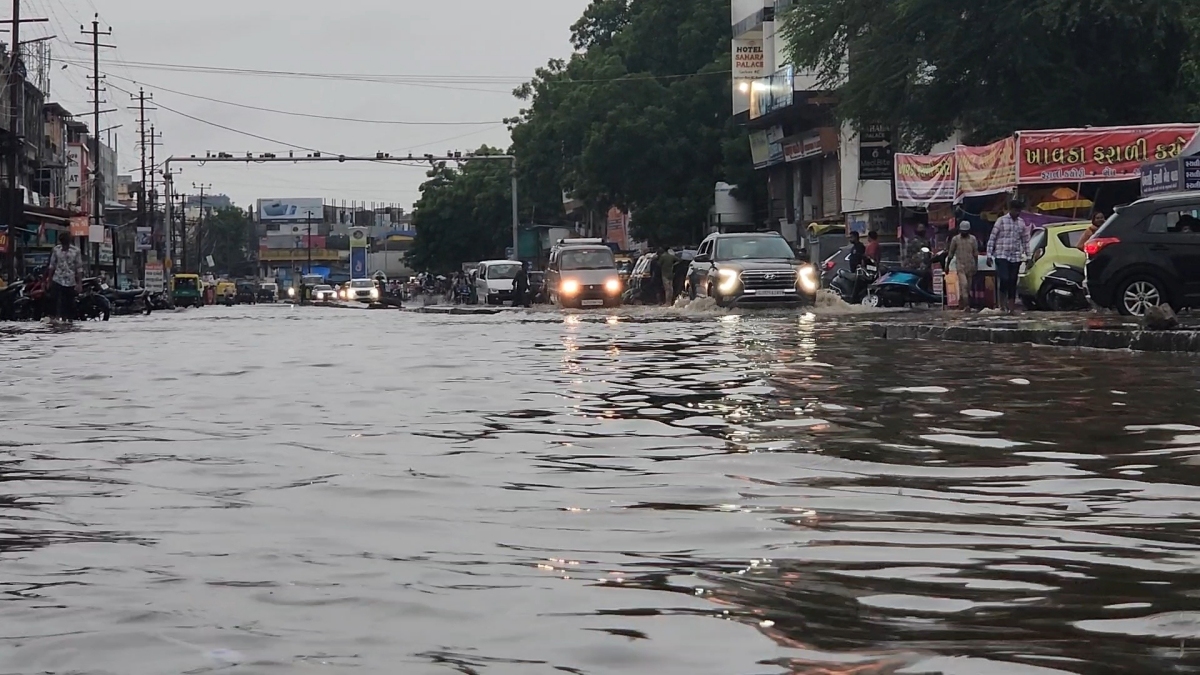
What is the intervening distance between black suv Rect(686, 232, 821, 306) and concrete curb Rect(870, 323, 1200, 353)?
998 cm

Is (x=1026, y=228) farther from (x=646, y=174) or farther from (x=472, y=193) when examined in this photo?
(x=472, y=193)

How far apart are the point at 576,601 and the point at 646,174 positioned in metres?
63.2

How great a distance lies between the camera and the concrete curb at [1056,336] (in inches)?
639

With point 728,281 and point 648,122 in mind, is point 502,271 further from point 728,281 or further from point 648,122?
point 728,281

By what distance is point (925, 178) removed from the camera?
35.4 m

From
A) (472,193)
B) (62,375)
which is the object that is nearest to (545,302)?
(62,375)

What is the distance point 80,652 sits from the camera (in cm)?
418

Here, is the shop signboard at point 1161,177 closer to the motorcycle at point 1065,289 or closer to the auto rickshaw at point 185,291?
the motorcycle at point 1065,289

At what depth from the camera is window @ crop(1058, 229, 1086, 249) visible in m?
26.8

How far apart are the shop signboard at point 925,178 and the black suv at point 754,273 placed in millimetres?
3411

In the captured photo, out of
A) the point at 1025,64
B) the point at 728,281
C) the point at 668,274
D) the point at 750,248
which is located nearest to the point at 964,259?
the point at 728,281

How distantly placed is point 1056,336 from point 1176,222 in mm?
4294

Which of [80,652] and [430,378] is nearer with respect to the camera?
[80,652]

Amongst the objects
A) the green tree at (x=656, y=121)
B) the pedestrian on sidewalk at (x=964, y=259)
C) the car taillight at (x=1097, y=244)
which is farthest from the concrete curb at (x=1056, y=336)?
the green tree at (x=656, y=121)
